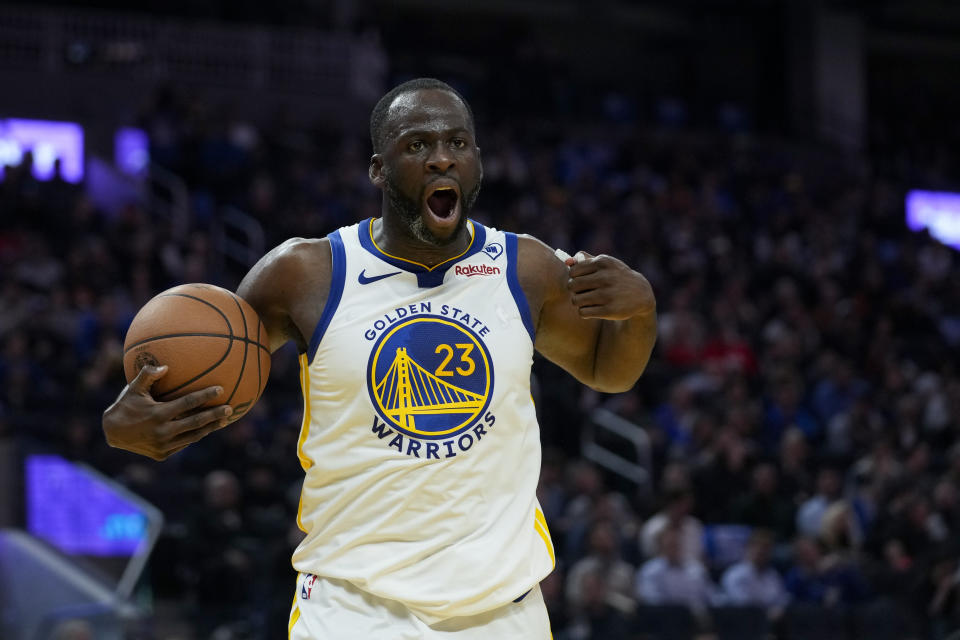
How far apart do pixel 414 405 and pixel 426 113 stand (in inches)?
30.0

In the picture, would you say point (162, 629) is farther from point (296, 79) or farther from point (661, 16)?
point (661, 16)

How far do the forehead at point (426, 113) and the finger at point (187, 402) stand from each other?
83cm

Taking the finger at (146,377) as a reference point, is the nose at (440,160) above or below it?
above

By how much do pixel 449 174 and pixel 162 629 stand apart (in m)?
4.62

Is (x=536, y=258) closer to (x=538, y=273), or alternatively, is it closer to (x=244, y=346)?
(x=538, y=273)

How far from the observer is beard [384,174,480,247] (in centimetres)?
325

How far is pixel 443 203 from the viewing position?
3279 mm

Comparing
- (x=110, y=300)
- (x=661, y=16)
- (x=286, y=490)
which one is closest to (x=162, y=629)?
(x=286, y=490)

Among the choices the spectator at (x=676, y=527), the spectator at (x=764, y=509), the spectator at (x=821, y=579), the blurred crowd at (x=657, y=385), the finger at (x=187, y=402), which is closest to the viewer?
the finger at (x=187, y=402)

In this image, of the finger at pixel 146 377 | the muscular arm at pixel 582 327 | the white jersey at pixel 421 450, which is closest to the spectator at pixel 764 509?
the muscular arm at pixel 582 327

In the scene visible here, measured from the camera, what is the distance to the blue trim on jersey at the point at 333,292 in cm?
321

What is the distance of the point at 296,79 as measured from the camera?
17078mm

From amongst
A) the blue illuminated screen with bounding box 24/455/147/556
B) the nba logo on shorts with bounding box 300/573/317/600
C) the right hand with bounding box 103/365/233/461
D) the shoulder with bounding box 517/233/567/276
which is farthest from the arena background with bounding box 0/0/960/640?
the shoulder with bounding box 517/233/567/276

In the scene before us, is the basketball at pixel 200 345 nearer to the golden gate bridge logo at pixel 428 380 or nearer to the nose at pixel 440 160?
the golden gate bridge logo at pixel 428 380
